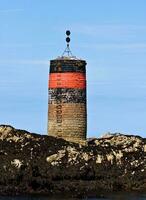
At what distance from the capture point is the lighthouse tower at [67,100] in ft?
238

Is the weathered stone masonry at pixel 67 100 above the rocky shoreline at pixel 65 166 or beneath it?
above

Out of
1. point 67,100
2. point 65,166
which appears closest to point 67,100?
point 67,100

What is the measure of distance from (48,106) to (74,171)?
8.68m

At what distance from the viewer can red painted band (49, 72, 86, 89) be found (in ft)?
240

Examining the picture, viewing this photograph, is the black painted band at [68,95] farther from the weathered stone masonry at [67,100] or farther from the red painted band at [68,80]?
the red painted band at [68,80]

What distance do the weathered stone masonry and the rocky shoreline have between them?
177 cm

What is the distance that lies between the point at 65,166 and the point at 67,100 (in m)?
7.44

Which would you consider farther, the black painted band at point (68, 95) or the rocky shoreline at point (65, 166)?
the black painted band at point (68, 95)

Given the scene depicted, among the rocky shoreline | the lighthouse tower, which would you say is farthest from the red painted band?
the rocky shoreline

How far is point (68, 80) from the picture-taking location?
73.1 metres

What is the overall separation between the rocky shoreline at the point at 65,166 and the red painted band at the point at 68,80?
4360 millimetres

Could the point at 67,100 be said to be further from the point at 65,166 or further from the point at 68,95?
the point at 65,166

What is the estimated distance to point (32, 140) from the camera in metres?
70.2

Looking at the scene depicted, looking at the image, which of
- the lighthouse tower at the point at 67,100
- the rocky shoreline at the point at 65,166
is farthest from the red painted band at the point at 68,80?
the rocky shoreline at the point at 65,166
